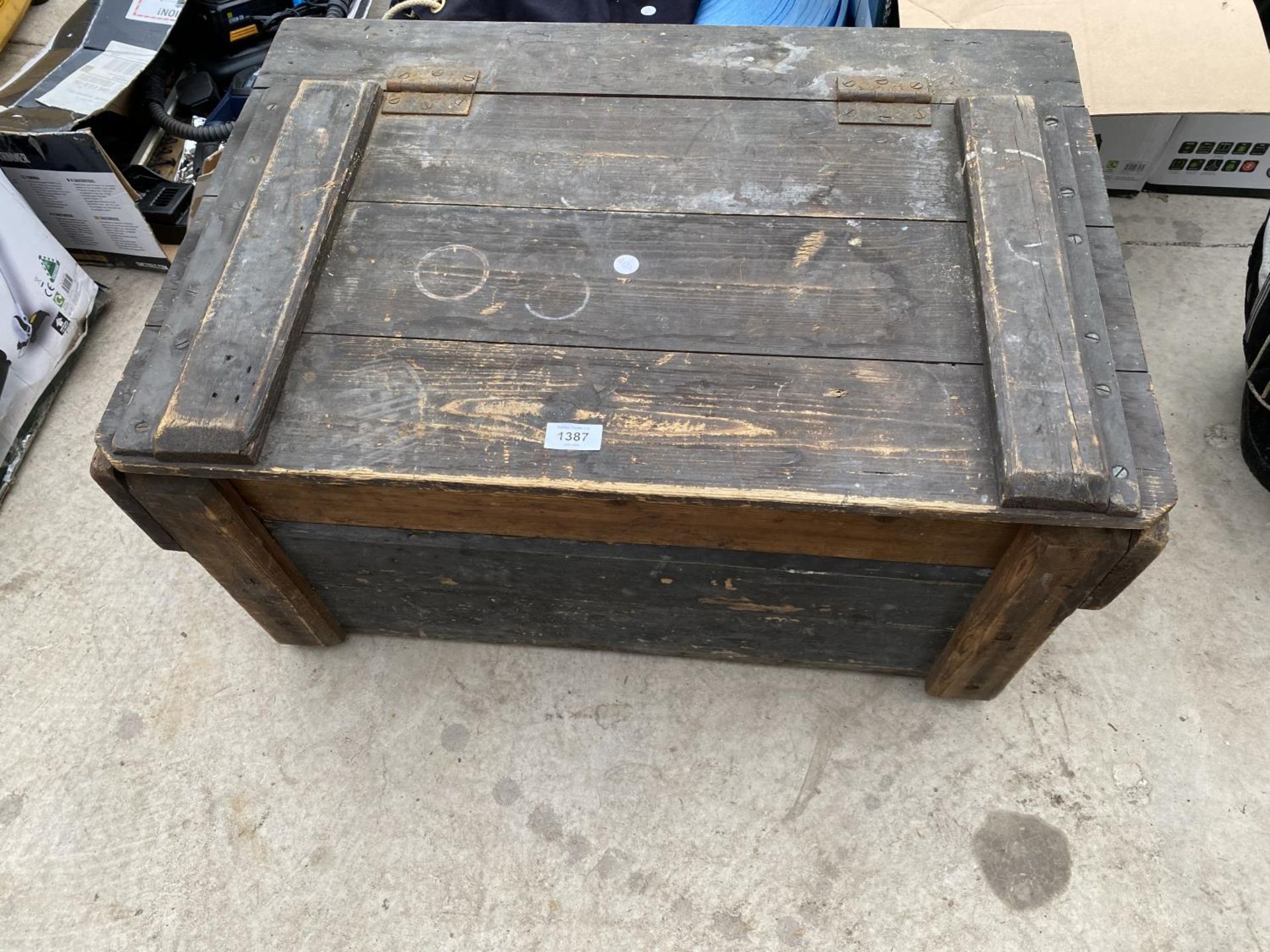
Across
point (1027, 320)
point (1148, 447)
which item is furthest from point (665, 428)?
point (1148, 447)

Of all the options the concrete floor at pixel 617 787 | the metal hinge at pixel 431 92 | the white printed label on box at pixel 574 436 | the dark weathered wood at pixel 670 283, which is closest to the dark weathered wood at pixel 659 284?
the dark weathered wood at pixel 670 283

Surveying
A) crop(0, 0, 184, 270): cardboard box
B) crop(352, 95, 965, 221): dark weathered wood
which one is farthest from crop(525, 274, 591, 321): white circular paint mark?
crop(0, 0, 184, 270): cardboard box

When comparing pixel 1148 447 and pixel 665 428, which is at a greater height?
pixel 665 428

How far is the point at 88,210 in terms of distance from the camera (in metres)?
2.09

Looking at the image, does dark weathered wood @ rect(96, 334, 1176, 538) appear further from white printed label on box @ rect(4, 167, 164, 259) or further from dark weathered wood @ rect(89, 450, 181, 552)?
white printed label on box @ rect(4, 167, 164, 259)

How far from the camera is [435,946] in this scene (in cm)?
138

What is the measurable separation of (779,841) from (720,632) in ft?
1.21

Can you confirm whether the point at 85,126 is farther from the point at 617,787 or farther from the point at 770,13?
the point at 617,787

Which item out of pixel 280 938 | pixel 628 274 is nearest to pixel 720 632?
pixel 628 274

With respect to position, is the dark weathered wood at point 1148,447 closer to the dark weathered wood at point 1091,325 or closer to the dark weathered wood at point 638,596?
the dark weathered wood at point 1091,325

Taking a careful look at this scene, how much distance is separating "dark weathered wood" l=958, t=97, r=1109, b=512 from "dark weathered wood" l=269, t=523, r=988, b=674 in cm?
25

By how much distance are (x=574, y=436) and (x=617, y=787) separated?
75 cm

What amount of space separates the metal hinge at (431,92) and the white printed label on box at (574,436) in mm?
648

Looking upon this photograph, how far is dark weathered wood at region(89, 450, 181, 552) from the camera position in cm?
114
